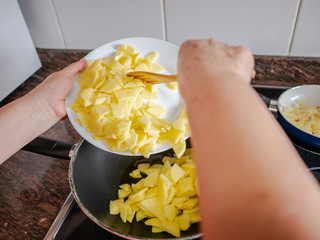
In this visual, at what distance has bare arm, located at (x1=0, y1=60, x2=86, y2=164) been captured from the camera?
0.68 metres

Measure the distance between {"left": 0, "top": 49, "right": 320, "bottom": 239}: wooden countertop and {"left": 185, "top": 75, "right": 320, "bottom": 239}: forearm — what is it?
0.52 m

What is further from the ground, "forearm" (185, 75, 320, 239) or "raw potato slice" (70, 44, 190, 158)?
"forearm" (185, 75, 320, 239)

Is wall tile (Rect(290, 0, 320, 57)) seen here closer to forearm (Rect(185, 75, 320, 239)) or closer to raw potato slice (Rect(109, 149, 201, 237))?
raw potato slice (Rect(109, 149, 201, 237))

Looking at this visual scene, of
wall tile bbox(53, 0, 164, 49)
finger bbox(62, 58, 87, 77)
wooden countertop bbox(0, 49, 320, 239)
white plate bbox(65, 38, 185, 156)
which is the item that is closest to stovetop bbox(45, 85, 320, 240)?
wooden countertop bbox(0, 49, 320, 239)

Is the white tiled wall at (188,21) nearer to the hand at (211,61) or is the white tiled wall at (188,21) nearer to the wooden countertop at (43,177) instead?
the wooden countertop at (43,177)

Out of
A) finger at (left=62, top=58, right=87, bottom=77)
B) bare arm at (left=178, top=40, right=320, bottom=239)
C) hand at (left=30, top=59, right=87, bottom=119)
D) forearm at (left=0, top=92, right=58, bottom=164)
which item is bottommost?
forearm at (left=0, top=92, right=58, bottom=164)

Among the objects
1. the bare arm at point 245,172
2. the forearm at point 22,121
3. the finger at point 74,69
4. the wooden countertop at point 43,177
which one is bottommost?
the wooden countertop at point 43,177

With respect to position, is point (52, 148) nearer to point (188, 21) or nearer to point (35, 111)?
point (35, 111)

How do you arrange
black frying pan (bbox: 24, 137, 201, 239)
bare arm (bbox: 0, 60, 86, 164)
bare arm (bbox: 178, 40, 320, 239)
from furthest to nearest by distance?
bare arm (bbox: 0, 60, 86, 164)
black frying pan (bbox: 24, 137, 201, 239)
bare arm (bbox: 178, 40, 320, 239)

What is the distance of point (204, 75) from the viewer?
0.31 meters

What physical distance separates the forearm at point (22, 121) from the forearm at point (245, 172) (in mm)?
566

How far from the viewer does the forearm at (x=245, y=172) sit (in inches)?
8.9

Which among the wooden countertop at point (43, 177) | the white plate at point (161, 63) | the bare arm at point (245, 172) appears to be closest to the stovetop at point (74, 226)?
the wooden countertop at point (43, 177)

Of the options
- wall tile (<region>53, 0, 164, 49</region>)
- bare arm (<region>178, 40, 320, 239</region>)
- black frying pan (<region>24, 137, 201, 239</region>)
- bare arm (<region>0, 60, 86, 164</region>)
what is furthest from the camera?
wall tile (<region>53, 0, 164, 49</region>)
